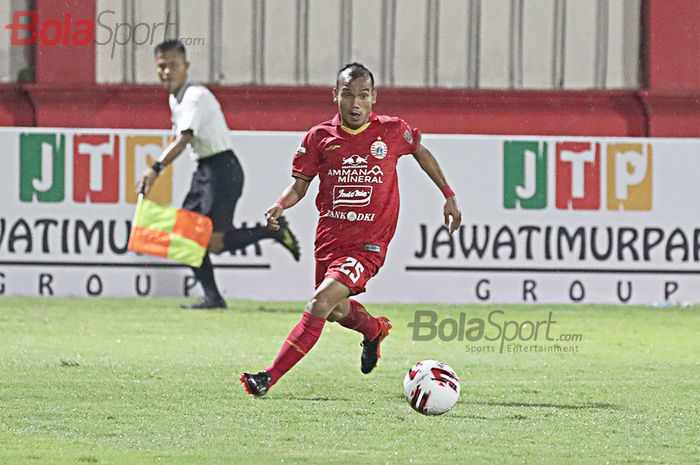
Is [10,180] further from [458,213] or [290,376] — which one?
[458,213]

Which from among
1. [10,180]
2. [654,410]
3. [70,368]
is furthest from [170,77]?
[654,410]

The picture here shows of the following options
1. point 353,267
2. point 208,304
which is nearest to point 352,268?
point 353,267

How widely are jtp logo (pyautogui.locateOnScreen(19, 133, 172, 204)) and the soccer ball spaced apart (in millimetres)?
6480

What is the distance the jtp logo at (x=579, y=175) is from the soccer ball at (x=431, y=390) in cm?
627

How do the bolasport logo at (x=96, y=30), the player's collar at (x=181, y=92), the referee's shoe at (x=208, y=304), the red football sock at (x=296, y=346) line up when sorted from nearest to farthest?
1. the red football sock at (x=296, y=346)
2. the player's collar at (x=181, y=92)
3. the referee's shoe at (x=208, y=304)
4. the bolasport logo at (x=96, y=30)

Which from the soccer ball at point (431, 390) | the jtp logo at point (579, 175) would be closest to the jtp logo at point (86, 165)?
the jtp logo at point (579, 175)

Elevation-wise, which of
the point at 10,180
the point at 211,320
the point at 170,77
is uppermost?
the point at 170,77

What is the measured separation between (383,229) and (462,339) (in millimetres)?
3389

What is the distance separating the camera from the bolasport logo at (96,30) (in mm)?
15008

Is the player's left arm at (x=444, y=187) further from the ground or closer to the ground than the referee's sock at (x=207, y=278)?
further from the ground

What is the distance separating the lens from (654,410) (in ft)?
24.3

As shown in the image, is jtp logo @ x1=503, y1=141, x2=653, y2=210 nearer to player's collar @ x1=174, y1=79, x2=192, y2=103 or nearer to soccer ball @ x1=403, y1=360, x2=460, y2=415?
player's collar @ x1=174, y1=79, x2=192, y2=103

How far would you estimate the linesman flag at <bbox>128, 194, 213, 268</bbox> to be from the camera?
1279cm

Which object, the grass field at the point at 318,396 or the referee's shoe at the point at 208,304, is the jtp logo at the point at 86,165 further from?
the grass field at the point at 318,396
